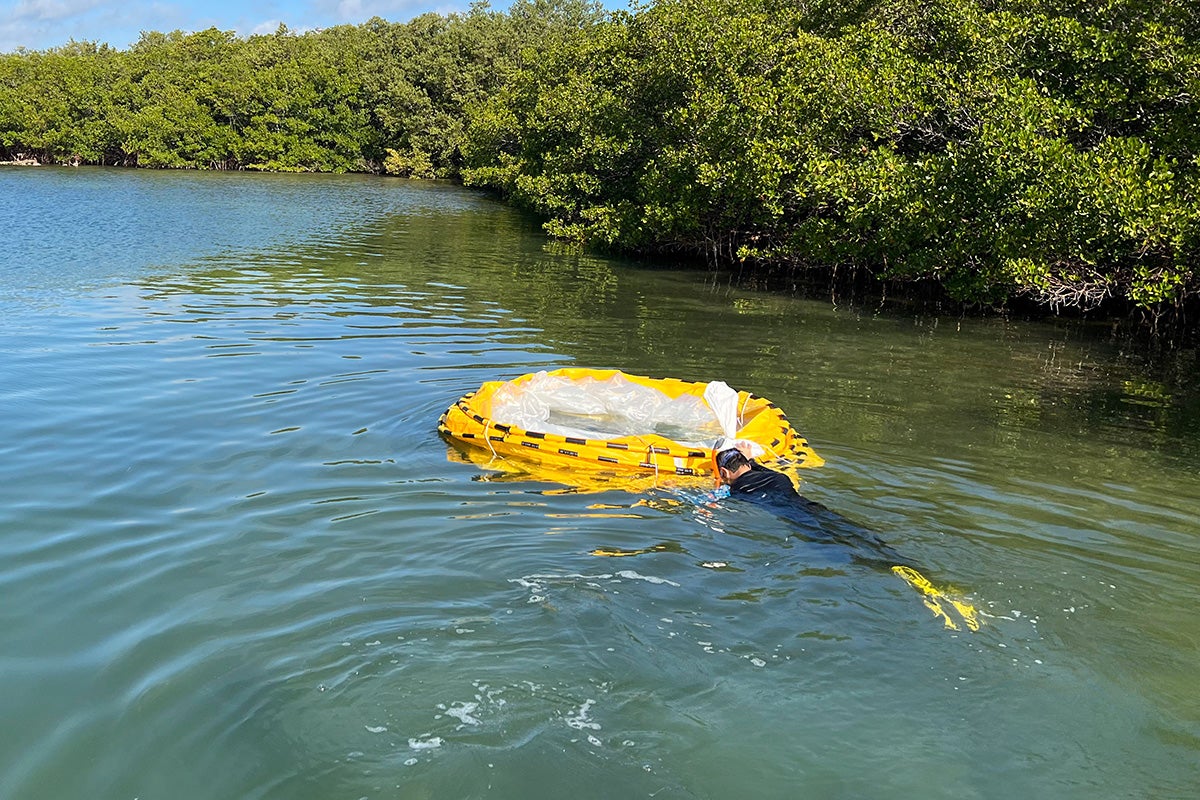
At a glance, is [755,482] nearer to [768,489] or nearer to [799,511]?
[768,489]

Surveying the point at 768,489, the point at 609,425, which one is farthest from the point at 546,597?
the point at 609,425

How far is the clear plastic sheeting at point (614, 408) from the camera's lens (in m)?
9.68

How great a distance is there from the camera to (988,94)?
16.8 meters

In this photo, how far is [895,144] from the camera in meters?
19.1

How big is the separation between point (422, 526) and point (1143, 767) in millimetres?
4783

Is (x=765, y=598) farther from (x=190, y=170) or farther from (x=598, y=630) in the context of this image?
(x=190, y=170)

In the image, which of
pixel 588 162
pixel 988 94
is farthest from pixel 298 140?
pixel 988 94

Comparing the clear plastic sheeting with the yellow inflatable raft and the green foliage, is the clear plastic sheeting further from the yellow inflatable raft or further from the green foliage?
the green foliage

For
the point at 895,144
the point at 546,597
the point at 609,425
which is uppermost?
the point at 895,144

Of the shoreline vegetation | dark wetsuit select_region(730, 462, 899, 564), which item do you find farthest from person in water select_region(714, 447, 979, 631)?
the shoreline vegetation

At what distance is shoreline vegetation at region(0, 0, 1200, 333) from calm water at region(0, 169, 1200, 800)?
3642mm

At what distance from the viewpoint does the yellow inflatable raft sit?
323 inches

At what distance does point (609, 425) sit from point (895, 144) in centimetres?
1234

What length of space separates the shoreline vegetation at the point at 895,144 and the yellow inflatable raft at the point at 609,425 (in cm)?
851
